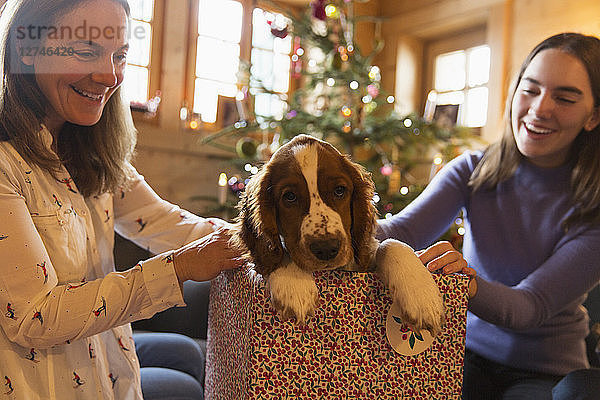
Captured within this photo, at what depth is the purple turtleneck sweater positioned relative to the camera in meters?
1.33

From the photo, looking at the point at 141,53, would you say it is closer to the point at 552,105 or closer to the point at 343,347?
the point at 552,105

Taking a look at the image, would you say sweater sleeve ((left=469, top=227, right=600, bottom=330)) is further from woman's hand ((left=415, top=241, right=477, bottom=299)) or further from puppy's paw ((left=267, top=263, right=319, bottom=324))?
puppy's paw ((left=267, top=263, right=319, bottom=324))

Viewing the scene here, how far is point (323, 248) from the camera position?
2.84 feet

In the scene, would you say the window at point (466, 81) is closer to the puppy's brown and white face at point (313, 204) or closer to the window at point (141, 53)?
the window at point (141, 53)

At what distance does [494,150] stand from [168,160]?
2697 mm

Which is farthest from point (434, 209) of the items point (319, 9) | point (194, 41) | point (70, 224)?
point (194, 41)

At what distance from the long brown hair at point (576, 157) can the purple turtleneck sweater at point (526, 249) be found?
0.03 meters

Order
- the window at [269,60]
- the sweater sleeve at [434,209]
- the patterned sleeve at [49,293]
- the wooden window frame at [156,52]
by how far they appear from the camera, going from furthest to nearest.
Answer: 1. the window at [269,60]
2. the wooden window frame at [156,52]
3. the sweater sleeve at [434,209]
4. the patterned sleeve at [49,293]

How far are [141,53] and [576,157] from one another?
10.2ft

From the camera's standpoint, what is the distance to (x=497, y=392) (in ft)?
4.67

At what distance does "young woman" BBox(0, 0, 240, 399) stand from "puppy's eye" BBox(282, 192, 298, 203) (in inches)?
6.3

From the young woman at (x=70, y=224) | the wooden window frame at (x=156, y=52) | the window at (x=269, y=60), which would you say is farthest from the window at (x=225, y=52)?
the young woman at (x=70, y=224)

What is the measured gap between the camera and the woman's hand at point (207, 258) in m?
1.00

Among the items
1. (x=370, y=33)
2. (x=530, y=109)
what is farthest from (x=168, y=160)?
(x=530, y=109)
